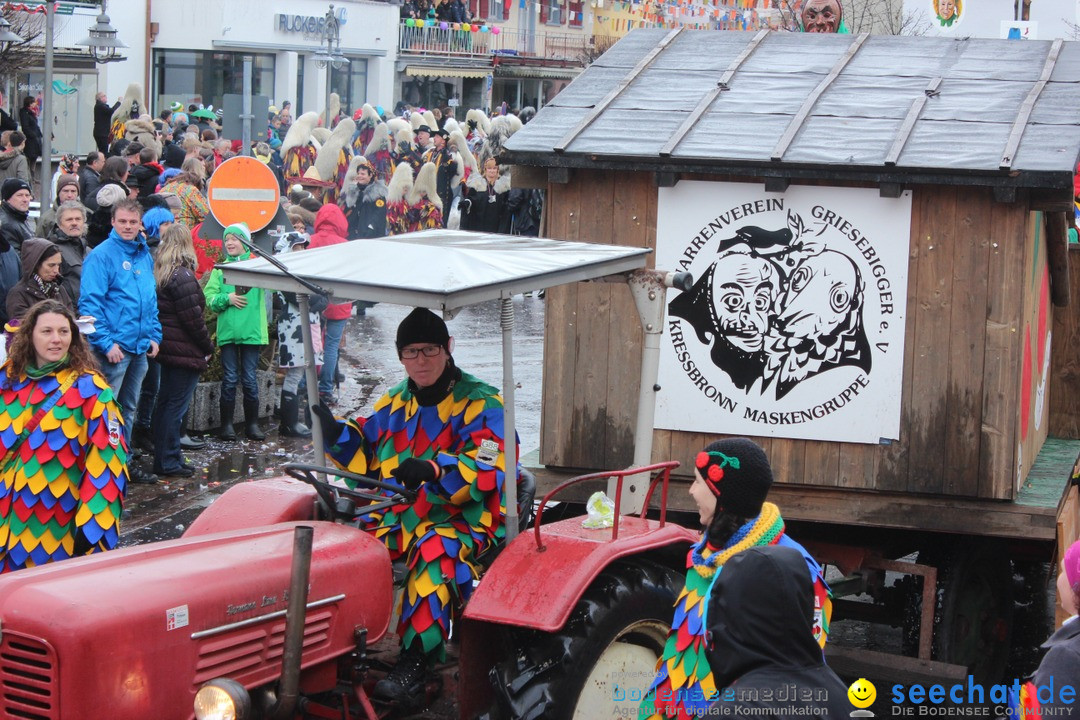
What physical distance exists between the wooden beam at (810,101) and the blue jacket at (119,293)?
15.1ft

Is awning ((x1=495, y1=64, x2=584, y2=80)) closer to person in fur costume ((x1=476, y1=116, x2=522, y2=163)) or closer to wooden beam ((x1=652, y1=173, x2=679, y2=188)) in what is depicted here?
person in fur costume ((x1=476, y1=116, x2=522, y2=163))

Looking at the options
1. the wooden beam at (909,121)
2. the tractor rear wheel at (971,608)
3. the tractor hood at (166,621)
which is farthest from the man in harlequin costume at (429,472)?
the tractor rear wheel at (971,608)

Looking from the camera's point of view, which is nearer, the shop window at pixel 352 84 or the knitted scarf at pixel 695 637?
the knitted scarf at pixel 695 637

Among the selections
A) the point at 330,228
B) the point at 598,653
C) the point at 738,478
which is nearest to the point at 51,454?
the point at 598,653

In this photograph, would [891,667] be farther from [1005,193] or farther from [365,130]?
[365,130]

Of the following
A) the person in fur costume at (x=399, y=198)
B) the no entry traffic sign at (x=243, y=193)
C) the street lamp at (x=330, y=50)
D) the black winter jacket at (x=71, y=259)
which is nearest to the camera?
the black winter jacket at (x=71, y=259)

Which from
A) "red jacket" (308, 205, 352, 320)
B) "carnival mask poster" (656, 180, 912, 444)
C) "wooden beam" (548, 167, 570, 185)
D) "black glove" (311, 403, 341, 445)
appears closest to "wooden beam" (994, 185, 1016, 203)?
"carnival mask poster" (656, 180, 912, 444)

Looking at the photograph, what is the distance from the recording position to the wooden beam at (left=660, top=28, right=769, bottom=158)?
6359 millimetres

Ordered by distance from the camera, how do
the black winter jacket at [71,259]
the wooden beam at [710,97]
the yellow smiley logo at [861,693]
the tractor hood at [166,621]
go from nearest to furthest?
the tractor hood at [166,621], the yellow smiley logo at [861,693], the wooden beam at [710,97], the black winter jacket at [71,259]

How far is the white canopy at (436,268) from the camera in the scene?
4234 mm

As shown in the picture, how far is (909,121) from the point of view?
6316 mm

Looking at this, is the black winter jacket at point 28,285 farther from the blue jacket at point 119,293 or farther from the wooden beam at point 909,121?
the wooden beam at point 909,121

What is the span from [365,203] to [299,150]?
4.16 meters

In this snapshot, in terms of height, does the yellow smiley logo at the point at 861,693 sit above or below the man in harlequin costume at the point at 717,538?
below
